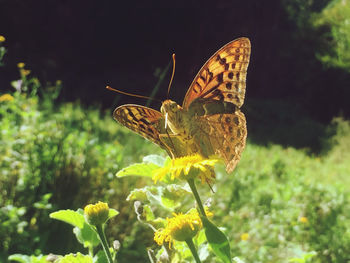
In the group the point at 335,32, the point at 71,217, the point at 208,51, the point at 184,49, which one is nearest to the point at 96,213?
the point at 71,217

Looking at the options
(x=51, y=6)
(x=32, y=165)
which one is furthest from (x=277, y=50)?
(x=32, y=165)

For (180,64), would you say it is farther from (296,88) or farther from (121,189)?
(121,189)

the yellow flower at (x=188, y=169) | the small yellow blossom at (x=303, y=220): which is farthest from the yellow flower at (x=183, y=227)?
the small yellow blossom at (x=303, y=220)

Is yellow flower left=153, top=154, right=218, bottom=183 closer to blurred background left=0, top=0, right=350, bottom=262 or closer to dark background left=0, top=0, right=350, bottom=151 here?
blurred background left=0, top=0, right=350, bottom=262

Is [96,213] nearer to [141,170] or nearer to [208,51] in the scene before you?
[141,170]

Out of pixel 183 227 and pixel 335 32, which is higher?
pixel 335 32

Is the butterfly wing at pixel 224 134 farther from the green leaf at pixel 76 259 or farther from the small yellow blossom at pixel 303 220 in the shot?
the small yellow blossom at pixel 303 220

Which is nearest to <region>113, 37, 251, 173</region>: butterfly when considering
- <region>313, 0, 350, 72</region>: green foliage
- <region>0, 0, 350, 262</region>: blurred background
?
<region>0, 0, 350, 262</region>: blurred background

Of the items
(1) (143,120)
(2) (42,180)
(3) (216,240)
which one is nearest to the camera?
(3) (216,240)
